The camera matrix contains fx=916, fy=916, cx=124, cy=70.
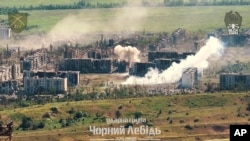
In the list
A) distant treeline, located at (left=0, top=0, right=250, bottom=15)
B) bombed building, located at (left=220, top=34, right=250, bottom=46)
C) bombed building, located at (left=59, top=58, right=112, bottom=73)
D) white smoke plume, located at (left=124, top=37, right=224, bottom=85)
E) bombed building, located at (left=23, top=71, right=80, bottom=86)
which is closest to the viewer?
bombed building, located at (left=23, top=71, right=80, bottom=86)

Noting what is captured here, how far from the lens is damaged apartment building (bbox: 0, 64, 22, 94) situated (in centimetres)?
3173

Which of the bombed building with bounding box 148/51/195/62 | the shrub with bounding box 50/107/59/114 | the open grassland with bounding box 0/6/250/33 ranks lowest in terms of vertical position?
the shrub with bounding box 50/107/59/114

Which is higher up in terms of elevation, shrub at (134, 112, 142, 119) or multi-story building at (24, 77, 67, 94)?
multi-story building at (24, 77, 67, 94)

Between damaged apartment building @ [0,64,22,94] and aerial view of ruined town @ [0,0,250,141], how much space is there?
37mm

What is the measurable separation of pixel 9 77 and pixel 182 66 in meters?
6.79

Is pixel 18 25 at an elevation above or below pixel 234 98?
above

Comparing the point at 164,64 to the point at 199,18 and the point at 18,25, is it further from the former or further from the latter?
the point at 199,18

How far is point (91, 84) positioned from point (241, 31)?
9.62 metres

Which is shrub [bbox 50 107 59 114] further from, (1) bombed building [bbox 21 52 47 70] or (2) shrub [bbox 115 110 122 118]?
(1) bombed building [bbox 21 52 47 70]

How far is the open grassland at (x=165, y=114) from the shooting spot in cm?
2462

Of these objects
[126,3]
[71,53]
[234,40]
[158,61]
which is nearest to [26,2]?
[126,3]

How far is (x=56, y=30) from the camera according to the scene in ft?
141

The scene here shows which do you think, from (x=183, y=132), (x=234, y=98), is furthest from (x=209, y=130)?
(x=234, y=98)

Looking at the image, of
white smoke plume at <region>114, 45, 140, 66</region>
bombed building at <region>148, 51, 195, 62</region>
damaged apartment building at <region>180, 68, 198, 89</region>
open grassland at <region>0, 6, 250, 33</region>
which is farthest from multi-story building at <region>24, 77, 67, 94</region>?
open grassland at <region>0, 6, 250, 33</region>
